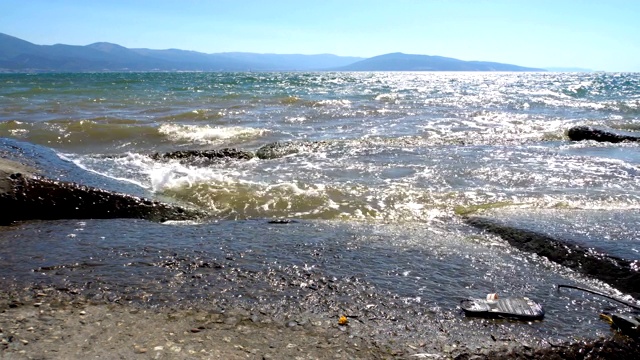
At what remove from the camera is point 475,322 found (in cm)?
339

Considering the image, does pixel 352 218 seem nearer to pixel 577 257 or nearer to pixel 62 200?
pixel 577 257

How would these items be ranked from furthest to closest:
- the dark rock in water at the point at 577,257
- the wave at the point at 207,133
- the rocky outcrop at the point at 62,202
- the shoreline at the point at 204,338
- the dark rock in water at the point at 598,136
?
the wave at the point at 207,133 < the dark rock in water at the point at 598,136 < the rocky outcrop at the point at 62,202 < the dark rock in water at the point at 577,257 < the shoreline at the point at 204,338

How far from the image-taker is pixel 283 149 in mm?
11453

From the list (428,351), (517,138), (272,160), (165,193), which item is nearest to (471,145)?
(517,138)

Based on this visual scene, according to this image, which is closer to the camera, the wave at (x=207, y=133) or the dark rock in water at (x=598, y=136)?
the dark rock in water at (x=598, y=136)

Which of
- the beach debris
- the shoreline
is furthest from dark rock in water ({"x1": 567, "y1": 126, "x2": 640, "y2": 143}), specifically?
the shoreline

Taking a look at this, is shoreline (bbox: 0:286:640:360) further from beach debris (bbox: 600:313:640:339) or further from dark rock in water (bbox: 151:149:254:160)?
dark rock in water (bbox: 151:149:254:160)

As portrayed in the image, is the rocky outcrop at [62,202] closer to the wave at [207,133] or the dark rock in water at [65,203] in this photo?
the dark rock in water at [65,203]

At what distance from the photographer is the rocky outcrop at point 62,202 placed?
Answer: 5.57m

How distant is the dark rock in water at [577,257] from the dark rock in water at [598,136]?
10180 millimetres

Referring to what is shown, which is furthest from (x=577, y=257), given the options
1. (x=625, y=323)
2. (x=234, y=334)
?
(x=234, y=334)

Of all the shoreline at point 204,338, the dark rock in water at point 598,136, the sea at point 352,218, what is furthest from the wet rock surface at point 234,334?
the dark rock in water at point 598,136

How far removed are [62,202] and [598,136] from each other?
546 inches

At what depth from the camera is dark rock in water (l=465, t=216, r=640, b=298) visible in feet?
13.7
